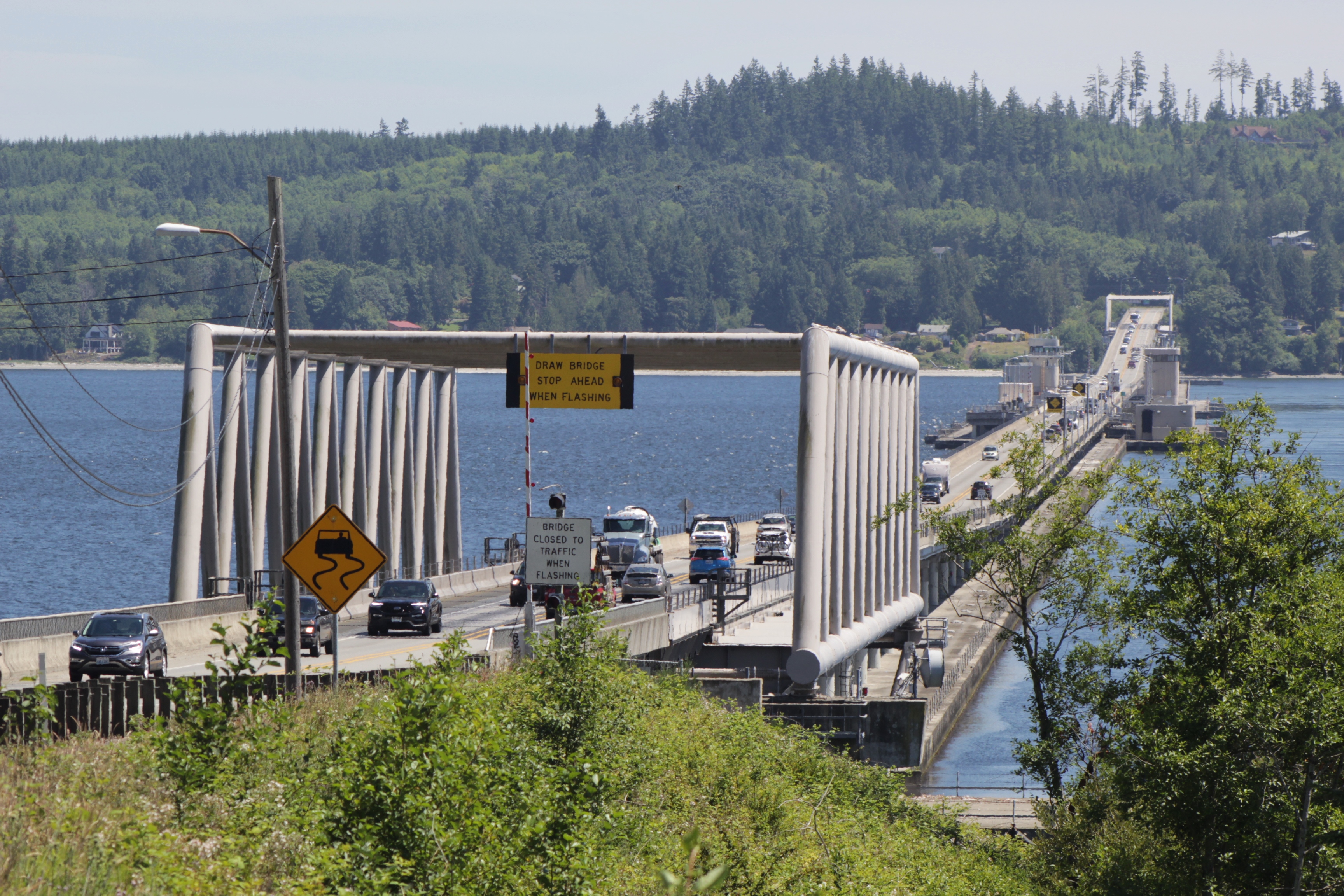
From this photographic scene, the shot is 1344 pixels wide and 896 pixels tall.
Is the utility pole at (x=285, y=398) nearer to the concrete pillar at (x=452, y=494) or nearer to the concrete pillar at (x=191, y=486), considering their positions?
the concrete pillar at (x=191, y=486)

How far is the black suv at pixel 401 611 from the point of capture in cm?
4056

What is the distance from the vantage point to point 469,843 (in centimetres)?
1286

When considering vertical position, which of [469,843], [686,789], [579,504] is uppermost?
[469,843]

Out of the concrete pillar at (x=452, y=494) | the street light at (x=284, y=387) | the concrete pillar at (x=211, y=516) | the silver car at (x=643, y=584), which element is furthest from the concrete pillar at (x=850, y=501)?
the street light at (x=284, y=387)

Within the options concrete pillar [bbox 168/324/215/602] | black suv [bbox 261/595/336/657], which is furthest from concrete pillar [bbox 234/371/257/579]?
black suv [bbox 261/595/336/657]

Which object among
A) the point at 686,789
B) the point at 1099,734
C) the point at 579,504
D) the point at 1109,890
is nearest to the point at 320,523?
the point at 686,789

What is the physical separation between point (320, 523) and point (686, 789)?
19.8ft

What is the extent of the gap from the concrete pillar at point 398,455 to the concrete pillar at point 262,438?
8739mm

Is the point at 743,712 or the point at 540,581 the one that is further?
the point at 743,712

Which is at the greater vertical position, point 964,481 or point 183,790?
point 183,790

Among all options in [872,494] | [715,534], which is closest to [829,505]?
[872,494]

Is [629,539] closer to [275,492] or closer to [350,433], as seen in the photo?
[350,433]

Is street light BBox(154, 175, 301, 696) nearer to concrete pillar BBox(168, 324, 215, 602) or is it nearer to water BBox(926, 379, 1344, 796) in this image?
concrete pillar BBox(168, 324, 215, 602)

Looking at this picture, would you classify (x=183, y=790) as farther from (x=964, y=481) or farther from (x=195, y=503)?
(x=964, y=481)
